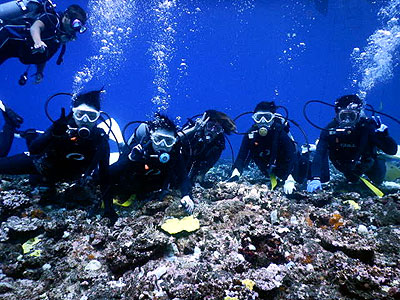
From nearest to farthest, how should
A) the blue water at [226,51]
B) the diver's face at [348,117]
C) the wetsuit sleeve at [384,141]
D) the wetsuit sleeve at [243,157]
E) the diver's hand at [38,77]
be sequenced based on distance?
the diver's face at [348,117] → the wetsuit sleeve at [384,141] → the wetsuit sleeve at [243,157] → the diver's hand at [38,77] → the blue water at [226,51]

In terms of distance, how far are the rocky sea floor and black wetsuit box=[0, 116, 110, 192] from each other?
713 millimetres

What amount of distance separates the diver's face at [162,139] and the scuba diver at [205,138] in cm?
140

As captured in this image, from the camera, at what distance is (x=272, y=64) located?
9850cm

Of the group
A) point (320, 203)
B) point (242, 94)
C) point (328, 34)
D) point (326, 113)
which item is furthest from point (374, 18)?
point (326, 113)

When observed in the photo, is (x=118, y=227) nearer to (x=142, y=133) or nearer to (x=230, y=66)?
(x=142, y=133)

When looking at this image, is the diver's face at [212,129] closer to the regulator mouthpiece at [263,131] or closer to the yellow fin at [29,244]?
the regulator mouthpiece at [263,131]

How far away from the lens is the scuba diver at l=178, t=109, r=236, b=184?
23.1ft

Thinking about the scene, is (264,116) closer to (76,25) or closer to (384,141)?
(384,141)

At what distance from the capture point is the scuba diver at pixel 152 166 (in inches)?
212

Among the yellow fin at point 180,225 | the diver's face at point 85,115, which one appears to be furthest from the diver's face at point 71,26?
the yellow fin at point 180,225

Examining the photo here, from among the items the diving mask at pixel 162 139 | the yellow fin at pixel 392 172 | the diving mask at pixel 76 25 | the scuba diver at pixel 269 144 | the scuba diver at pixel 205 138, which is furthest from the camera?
the yellow fin at pixel 392 172

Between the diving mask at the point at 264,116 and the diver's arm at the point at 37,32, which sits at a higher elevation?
the diving mask at the point at 264,116

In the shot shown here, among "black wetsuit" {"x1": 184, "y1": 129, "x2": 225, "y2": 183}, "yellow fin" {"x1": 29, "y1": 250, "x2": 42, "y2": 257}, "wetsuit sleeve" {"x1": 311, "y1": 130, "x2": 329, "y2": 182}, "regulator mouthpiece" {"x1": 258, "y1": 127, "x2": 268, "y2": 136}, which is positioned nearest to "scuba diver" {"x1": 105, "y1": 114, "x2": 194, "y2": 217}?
"black wetsuit" {"x1": 184, "y1": 129, "x2": 225, "y2": 183}

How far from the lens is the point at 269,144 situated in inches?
300
